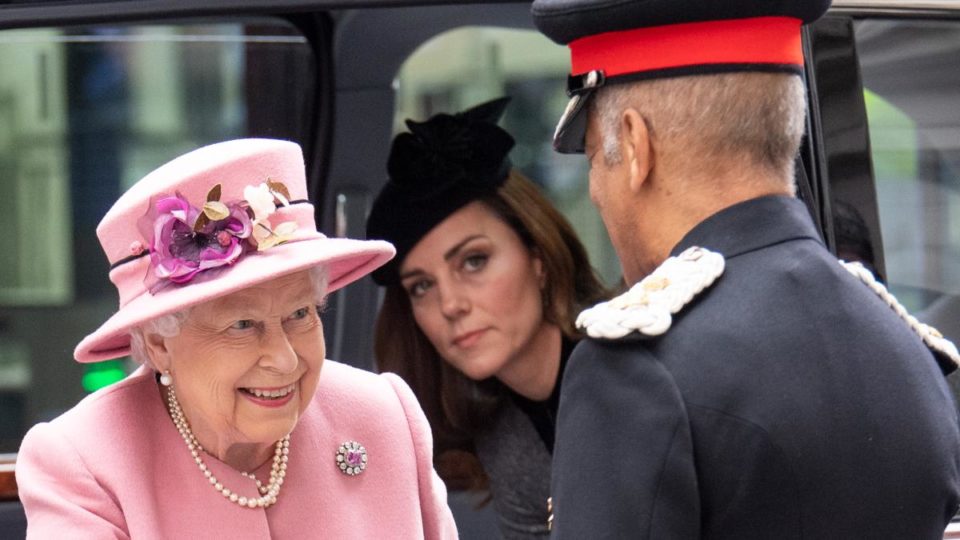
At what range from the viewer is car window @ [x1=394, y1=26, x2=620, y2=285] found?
3.80 m

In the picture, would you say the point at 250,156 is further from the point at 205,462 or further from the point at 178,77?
the point at 178,77

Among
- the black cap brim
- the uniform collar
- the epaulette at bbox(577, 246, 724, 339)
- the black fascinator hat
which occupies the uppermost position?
the black cap brim

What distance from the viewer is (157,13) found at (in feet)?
8.32

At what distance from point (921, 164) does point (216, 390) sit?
5.12 ft

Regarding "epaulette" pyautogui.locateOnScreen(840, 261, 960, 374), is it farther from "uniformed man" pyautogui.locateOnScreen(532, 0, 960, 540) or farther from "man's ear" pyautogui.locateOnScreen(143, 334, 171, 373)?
"man's ear" pyautogui.locateOnScreen(143, 334, 171, 373)

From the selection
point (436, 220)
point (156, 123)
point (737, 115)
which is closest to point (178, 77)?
point (156, 123)

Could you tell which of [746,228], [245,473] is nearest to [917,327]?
[746,228]

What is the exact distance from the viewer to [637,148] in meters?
1.73

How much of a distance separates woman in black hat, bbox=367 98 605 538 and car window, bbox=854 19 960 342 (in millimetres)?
926

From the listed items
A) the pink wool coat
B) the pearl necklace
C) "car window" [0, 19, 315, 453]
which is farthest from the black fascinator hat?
the pearl necklace

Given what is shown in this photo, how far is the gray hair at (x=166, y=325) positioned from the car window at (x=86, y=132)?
1230 millimetres

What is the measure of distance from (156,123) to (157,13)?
123 centimetres

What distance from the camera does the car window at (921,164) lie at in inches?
114

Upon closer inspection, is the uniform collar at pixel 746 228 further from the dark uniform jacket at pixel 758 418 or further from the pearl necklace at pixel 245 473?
the pearl necklace at pixel 245 473
